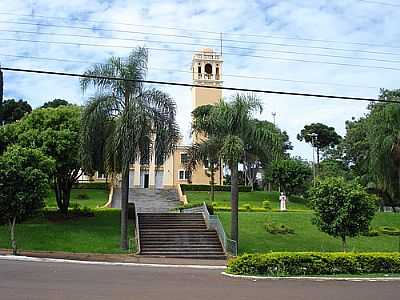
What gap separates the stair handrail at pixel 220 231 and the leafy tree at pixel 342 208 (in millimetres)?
4272

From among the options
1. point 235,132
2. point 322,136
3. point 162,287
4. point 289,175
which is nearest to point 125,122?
point 235,132

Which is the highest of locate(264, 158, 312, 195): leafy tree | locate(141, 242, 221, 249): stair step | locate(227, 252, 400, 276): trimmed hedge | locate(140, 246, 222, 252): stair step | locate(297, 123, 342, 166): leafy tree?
locate(297, 123, 342, 166): leafy tree

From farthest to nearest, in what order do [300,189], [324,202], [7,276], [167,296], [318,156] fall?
[318,156], [300,189], [324,202], [7,276], [167,296]

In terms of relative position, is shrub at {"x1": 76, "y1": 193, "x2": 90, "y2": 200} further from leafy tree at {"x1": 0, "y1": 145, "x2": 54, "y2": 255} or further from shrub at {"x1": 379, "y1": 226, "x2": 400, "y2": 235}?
shrub at {"x1": 379, "y1": 226, "x2": 400, "y2": 235}

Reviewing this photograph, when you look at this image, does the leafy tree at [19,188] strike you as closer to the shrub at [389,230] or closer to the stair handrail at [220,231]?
the stair handrail at [220,231]

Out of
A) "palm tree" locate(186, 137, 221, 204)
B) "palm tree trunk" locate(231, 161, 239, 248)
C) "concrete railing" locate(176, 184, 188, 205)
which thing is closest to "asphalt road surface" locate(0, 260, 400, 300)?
"palm tree trunk" locate(231, 161, 239, 248)

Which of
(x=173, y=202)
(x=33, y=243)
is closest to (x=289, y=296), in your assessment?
(x=33, y=243)

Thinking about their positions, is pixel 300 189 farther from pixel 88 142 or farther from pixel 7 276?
pixel 7 276

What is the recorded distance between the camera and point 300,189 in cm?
5669

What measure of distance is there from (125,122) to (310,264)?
38.2 feet

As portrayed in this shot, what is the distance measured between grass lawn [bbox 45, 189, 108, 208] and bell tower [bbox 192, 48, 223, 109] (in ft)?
58.8

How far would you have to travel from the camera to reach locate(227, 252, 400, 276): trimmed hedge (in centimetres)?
1736

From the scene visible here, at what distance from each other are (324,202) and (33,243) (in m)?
14.5

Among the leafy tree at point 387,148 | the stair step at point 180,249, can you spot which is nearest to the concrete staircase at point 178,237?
the stair step at point 180,249
